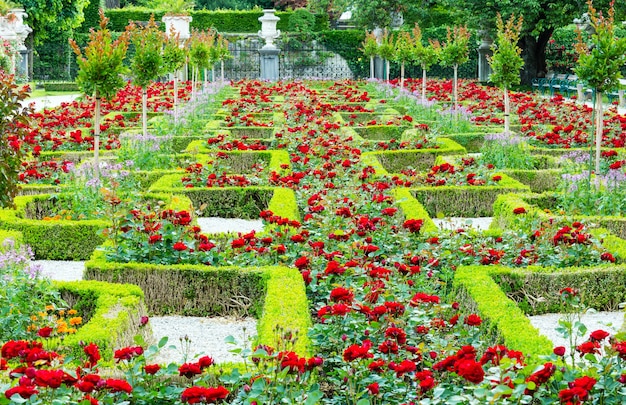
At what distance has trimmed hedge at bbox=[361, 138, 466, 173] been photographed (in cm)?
1306

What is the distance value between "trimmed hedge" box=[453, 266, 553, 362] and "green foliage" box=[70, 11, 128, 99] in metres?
5.46

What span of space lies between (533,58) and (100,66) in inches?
862

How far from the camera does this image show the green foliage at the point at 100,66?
35.1ft

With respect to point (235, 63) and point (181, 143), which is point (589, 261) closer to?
point (181, 143)

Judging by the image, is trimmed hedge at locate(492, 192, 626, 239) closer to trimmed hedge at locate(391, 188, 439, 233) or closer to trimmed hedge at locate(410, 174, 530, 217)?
trimmed hedge at locate(410, 174, 530, 217)

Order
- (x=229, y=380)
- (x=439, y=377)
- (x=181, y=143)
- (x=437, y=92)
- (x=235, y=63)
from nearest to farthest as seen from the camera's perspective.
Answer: (x=229, y=380), (x=439, y=377), (x=181, y=143), (x=437, y=92), (x=235, y=63)

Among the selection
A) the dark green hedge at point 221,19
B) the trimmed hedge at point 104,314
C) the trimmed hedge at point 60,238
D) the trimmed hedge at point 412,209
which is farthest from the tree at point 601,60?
the dark green hedge at point 221,19

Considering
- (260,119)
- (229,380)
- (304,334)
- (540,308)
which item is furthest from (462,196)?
(260,119)

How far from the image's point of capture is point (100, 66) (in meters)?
10.7

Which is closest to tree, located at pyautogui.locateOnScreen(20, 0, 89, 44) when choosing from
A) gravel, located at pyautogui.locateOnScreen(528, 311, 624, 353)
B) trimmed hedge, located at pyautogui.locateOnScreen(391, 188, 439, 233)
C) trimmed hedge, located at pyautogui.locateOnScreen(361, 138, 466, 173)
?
trimmed hedge, located at pyautogui.locateOnScreen(361, 138, 466, 173)

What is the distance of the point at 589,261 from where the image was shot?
7172 mm

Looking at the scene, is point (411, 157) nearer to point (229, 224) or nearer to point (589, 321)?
point (229, 224)

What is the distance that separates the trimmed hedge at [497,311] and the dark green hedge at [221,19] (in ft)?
115

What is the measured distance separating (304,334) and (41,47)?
1374 inches
